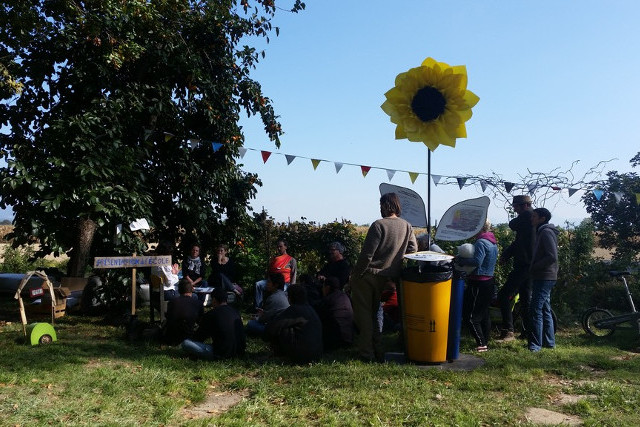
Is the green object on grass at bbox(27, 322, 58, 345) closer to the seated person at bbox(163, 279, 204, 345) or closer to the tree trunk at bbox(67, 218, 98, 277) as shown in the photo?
the seated person at bbox(163, 279, 204, 345)

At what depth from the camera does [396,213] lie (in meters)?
6.33

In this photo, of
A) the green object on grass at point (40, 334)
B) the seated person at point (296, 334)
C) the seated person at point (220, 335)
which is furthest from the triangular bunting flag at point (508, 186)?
the green object on grass at point (40, 334)

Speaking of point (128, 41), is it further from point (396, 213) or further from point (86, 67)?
point (396, 213)

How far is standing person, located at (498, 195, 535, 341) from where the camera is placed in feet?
23.8

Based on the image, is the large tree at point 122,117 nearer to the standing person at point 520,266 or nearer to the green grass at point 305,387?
the green grass at point 305,387

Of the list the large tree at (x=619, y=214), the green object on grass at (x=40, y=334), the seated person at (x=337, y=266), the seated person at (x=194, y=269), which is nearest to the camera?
the green object on grass at (x=40, y=334)

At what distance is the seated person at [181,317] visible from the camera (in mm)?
6910

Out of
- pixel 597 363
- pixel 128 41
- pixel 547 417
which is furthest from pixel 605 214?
pixel 128 41

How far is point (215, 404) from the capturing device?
482cm

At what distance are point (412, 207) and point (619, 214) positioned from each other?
8037mm

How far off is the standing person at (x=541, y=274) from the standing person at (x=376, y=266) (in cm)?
172

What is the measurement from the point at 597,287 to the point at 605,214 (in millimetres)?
3897

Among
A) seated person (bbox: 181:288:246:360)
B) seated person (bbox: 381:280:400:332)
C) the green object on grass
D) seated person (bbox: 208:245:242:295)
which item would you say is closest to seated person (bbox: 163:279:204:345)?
seated person (bbox: 181:288:246:360)

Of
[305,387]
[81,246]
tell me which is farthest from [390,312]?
[81,246]
